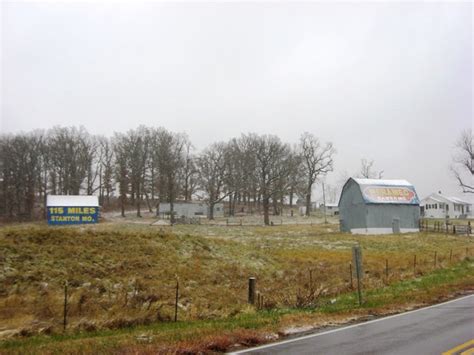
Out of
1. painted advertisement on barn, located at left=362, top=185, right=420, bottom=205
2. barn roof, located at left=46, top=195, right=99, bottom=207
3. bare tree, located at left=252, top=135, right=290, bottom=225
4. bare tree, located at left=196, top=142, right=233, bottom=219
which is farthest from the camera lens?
bare tree, located at left=196, top=142, right=233, bottom=219

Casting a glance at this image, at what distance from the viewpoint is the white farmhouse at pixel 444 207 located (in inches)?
3693

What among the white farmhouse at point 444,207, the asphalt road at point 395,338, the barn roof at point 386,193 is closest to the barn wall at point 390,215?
the barn roof at point 386,193

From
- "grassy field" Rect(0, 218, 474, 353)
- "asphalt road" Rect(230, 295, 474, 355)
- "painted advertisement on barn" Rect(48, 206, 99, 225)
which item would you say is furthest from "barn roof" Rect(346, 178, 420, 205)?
"asphalt road" Rect(230, 295, 474, 355)

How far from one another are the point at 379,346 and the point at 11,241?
18.6 metres

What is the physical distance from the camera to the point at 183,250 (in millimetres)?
25969

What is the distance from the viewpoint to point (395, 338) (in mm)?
9070

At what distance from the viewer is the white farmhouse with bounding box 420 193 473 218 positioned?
93812mm

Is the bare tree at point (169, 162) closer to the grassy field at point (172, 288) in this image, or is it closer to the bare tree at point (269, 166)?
the bare tree at point (269, 166)

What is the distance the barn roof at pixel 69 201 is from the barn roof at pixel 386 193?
38.4 metres

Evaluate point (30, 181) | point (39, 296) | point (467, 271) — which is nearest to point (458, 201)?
point (467, 271)

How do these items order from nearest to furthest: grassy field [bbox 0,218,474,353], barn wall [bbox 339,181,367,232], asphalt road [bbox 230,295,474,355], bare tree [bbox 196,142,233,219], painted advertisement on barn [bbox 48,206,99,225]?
1. asphalt road [bbox 230,295,474,355]
2. grassy field [bbox 0,218,474,353]
3. barn wall [bbox 339,181,367,232]
4. painted advertisement on barn [bbox 48,206,99,225]
5. bare tree [bbox 196,142,233,219]

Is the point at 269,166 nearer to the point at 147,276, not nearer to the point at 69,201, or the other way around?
the point at 69,201

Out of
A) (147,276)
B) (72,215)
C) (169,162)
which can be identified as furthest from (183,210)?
(147,276)

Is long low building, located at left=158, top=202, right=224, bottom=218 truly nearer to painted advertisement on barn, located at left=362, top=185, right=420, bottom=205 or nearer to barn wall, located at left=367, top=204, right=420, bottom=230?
painted advertisement on barn, located at left=362, top=185, right=420, bottom=205
